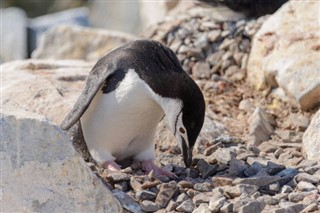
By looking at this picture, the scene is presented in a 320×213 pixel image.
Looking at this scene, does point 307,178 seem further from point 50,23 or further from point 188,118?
point 50,23

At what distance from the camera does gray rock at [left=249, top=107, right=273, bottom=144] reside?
5.43 metres

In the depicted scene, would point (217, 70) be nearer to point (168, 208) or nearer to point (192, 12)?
point (192, 12)

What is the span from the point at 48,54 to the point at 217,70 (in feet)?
9.59

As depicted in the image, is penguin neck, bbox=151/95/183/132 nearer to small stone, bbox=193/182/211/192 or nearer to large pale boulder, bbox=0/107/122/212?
small stone, bbox=193/182/211/192

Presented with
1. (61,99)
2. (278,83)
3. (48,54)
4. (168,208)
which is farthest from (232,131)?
(48,54)

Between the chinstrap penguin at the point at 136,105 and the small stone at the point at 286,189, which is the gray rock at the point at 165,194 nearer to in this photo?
the chinstrap penguin at the point at 136,105

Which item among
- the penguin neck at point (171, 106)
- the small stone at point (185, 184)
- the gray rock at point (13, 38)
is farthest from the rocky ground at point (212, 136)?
the gray rock at point (13, 38)

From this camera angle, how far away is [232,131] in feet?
18.5

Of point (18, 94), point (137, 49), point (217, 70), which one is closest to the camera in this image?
point (137, 49)

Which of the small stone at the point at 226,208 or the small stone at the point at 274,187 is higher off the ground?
the small stone at the point at 226,208

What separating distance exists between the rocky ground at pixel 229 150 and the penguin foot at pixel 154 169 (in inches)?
1.6

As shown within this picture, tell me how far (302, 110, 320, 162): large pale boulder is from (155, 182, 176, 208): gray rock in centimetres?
92

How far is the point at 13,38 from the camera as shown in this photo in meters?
12.6

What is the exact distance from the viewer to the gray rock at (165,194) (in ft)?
13.3
